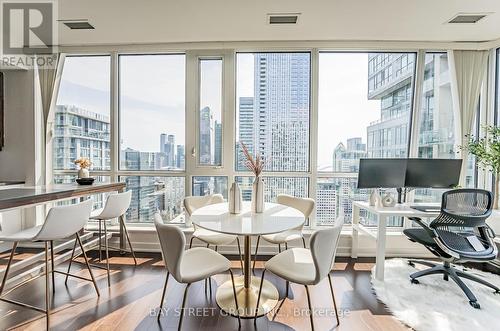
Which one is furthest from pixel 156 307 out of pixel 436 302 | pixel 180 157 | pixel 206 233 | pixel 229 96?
pixel 229 96

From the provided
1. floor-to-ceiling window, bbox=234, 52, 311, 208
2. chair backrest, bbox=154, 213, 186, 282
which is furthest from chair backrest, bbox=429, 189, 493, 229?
chair backrest, bbox=154, 213, 186, 282

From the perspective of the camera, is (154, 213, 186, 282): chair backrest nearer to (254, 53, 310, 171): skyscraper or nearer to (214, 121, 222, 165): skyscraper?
(214, 121, 222, 165): skyscraper

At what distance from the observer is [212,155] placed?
12.0ft

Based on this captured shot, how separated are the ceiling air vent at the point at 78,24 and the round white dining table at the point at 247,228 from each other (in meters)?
2.63

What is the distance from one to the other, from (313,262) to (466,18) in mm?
3191

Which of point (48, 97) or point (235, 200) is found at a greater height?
point (48, 97)

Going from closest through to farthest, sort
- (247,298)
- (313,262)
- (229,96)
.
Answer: (313,262)
(247,298)
(229,96)

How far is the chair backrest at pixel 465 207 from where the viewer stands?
2365 mm

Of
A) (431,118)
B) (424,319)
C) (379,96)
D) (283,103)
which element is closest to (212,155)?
(283,103)

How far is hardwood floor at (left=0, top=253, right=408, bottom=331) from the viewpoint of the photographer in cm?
205

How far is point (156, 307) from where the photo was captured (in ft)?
7.48

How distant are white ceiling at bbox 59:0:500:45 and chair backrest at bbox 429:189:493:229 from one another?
1882mm

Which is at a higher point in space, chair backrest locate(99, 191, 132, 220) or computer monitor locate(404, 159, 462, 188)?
computer monitor locate(404, 159, 462, 188)

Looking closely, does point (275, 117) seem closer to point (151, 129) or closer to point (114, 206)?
point (151, 129)
